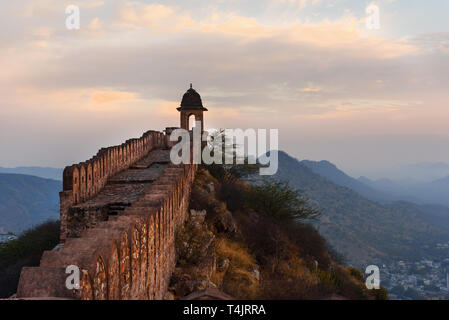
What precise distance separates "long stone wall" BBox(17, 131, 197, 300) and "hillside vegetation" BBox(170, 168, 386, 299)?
0.74m

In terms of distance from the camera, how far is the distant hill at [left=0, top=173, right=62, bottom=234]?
102 m

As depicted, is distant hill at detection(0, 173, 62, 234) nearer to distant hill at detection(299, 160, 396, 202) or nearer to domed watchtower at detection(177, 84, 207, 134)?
distant hill at detection(299, 160, 396, 202)

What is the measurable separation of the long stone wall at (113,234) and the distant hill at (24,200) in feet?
307

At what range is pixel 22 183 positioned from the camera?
128125 mm

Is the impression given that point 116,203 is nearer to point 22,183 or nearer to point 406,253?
point 406,253

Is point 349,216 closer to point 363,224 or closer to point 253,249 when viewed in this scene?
point 363,224

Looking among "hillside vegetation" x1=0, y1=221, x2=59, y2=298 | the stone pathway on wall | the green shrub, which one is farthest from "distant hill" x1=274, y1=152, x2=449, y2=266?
the stone pathway on wall

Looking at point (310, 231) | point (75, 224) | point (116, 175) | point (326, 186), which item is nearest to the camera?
point (75, 224)

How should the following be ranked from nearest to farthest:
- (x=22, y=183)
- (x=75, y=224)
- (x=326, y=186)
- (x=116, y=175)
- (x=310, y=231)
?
(x=75, y=224), (x=116, y=175), (x=310, y=231), (x=326, y=186), (x=22, y=183)

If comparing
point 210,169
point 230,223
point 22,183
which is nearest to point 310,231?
point 210,169

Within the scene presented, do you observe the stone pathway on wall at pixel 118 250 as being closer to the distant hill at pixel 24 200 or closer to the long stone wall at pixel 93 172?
the long stone wall at pixel 93 172

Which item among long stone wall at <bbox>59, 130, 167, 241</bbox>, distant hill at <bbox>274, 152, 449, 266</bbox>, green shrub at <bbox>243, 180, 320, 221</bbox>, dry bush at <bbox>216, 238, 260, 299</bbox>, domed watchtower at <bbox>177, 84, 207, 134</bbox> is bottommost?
distant hill at <bbox>274, 152, 449, 266</bbox>

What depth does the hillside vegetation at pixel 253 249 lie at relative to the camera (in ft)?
31.5

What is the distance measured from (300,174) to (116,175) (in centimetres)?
8148
